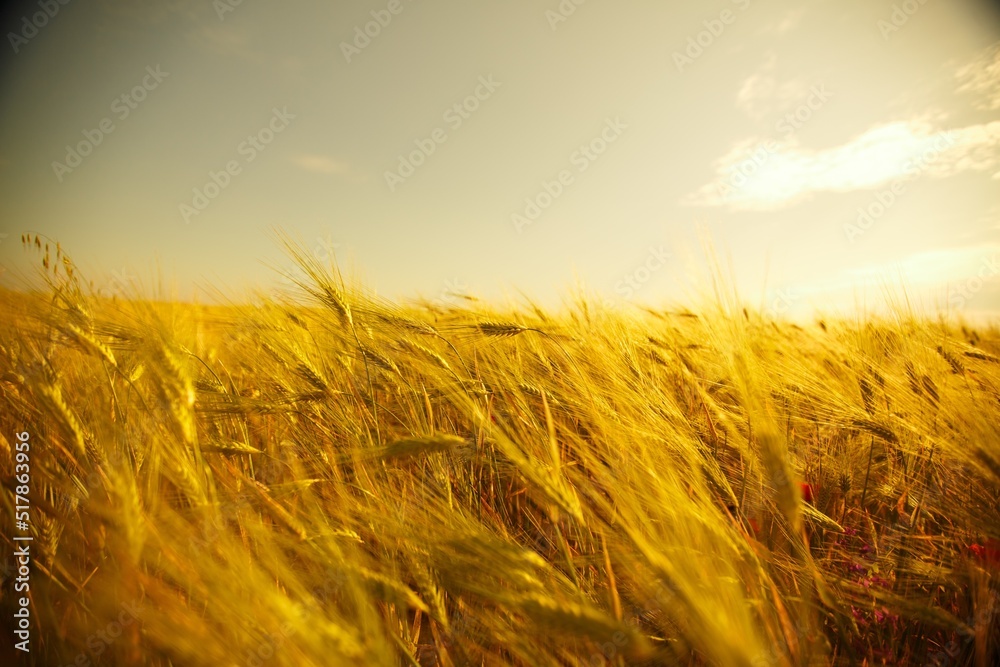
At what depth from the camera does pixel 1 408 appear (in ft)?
4.35

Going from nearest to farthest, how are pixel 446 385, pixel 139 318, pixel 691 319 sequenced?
1. pixel 139 318
2. pixel 446 385
3. pixel 691 319

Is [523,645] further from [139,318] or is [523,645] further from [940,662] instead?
[139,318]

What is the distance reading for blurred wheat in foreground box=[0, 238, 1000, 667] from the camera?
72 cm

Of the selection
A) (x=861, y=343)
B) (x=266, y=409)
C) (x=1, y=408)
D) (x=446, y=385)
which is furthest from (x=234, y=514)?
(x=861, y=343)

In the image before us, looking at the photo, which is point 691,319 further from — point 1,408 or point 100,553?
point 1,408

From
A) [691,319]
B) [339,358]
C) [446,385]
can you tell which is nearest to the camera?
[446,385]

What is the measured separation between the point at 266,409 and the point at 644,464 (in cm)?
107

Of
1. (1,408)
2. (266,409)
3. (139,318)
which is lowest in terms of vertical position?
(266,409)

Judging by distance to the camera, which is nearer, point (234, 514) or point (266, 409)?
point (234, 514)

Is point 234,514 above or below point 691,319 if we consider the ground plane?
below

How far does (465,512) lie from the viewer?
114cm

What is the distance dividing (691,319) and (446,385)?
213 centimetres

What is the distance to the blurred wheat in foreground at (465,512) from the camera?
72cm

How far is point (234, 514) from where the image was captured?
98cm
